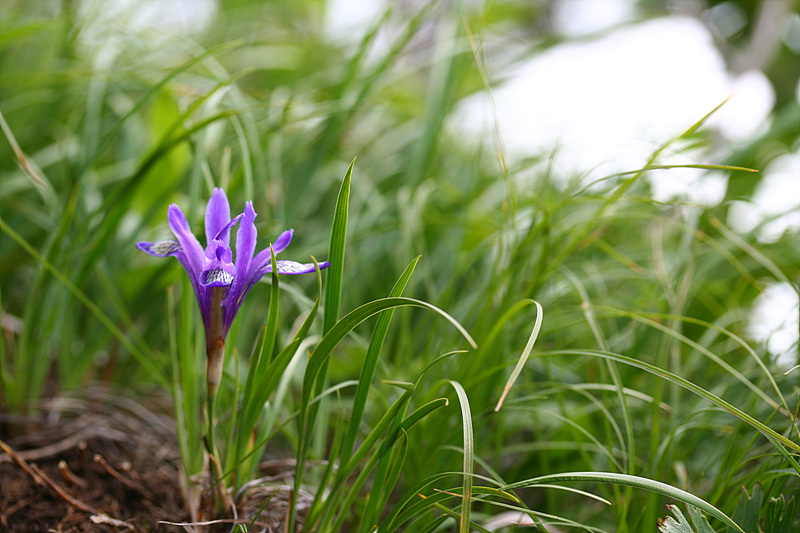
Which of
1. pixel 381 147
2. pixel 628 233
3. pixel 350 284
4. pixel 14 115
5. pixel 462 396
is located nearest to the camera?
pixel 462 396

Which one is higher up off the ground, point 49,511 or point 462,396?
point 462,396

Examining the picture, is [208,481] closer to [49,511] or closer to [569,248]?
[49,511]

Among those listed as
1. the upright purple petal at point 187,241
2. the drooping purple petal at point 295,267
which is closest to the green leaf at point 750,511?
the drooping purple petal at point 295,267

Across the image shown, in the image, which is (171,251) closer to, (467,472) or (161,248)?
(161,248)

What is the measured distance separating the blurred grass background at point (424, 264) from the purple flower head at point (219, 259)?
0.63ft

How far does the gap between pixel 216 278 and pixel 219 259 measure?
2cm

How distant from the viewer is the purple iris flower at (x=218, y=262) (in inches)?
18.9

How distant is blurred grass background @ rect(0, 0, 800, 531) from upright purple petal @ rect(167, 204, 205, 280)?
211 mm

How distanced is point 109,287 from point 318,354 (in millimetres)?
559

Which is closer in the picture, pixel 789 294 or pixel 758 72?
pixel 789 294

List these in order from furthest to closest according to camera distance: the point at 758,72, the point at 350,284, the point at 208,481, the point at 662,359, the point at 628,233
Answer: the point at 758,72
the point at 628,233
the point at 350,284
the point at 662,359
the point at 208,481

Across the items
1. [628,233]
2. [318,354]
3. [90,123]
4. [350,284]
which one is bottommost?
[628,233]

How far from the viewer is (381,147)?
169 cm

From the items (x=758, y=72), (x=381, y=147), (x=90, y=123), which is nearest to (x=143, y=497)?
(x=90, y=123)
